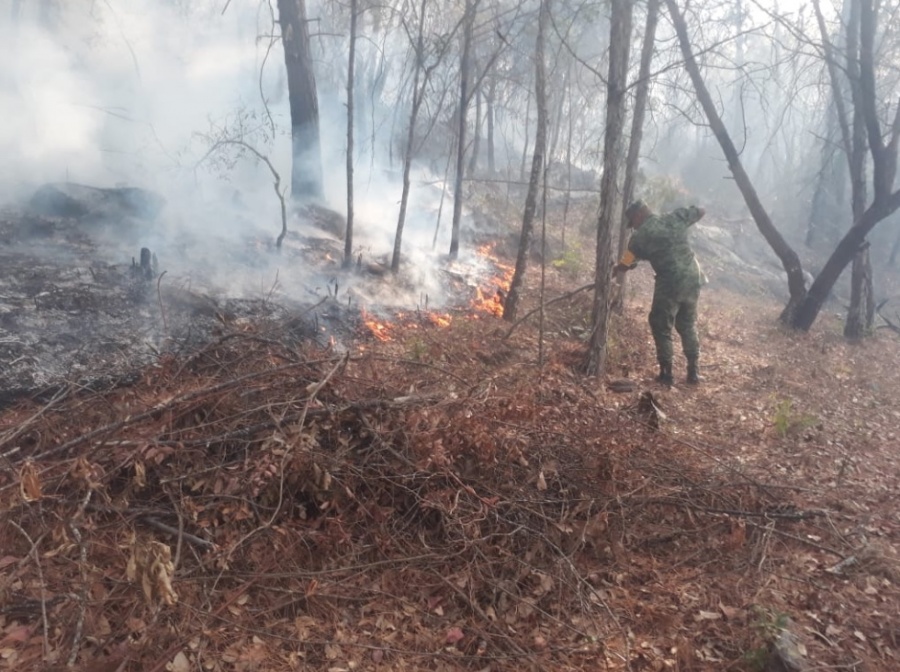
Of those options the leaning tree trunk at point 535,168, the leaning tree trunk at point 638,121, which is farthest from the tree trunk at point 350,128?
the leaning tree trunk at point 638,121

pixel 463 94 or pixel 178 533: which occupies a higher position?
pixel 463 94

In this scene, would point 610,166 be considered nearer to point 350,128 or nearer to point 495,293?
point 350,128

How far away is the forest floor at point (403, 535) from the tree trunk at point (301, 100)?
26.5 ft

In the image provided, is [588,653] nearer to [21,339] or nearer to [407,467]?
[407,467]

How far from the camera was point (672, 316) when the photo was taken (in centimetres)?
706

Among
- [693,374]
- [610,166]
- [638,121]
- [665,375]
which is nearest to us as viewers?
[610,166]

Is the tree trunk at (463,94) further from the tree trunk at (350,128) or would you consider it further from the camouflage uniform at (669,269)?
the camouflage uniform at (669,269)

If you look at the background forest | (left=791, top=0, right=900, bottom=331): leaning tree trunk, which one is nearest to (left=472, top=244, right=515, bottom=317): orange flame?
the background forest

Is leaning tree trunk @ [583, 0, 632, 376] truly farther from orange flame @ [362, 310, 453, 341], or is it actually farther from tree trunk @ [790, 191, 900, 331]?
tree trunk @ [790, 191, 900, 331]

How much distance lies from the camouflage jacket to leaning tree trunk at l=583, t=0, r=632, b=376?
679 mm

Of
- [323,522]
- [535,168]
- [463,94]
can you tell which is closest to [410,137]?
[463,94]

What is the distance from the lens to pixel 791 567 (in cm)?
349

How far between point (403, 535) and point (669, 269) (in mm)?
4903

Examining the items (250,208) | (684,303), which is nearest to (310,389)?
(684,303)
